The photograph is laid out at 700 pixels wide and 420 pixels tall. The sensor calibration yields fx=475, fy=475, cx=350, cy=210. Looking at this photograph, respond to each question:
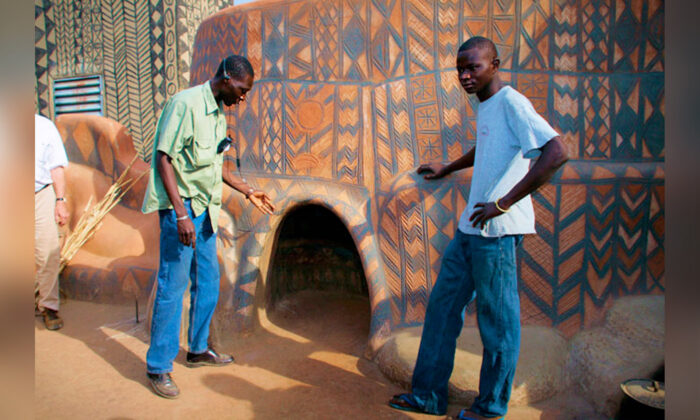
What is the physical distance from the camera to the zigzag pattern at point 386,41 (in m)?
3.81

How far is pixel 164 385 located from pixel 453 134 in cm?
265

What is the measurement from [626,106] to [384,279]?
2197 mm

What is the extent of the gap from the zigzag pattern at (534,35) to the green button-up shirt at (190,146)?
2.27 m

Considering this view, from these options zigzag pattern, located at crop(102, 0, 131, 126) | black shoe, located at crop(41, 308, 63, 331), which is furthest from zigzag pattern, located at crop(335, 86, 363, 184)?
zigzag pattern, located at crop(102, 0, 131, 126)

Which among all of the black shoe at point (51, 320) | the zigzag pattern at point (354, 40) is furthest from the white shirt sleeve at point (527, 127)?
the black shoe at point (51, 320)

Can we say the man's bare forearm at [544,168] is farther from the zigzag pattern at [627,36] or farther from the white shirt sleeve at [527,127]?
the zigzag pattern at [627,36]

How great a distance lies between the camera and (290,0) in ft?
13.7

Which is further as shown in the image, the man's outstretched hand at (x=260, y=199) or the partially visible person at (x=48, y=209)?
the partially visible person at (x=48, y=209)

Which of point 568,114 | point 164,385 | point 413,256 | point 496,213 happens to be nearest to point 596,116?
point 568,114

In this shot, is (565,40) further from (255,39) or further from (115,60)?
(115,60)

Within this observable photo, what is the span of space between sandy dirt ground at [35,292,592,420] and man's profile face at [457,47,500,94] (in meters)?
1.88

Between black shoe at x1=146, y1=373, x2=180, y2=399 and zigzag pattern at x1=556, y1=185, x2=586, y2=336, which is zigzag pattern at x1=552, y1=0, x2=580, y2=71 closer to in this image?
zigzag pattern at x1=556, y1=185, x2=586, y2=336

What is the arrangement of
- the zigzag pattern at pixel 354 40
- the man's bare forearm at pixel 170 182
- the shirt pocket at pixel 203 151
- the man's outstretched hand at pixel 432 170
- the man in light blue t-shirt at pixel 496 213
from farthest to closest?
the zigzag pattern at pixel 354 40, the man's outstretched hand at pixel 432 170, the shirt pocket at pixel 203 151, the man's bare forearm at pixel 170 182, the man in light blue t-shirt at pixel 496 213

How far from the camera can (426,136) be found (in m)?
3.68
